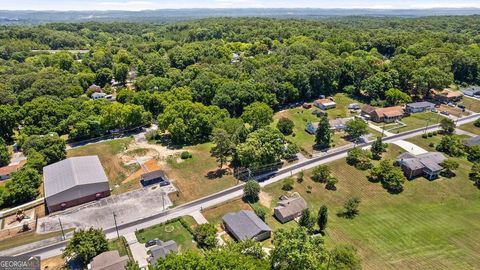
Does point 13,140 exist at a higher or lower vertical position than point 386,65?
lower

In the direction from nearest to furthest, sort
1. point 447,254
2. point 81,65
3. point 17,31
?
point 447,254
point 81,65
point 17,31

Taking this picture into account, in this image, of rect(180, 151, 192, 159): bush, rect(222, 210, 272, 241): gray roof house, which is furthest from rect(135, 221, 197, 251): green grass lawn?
rect(180, 151, 192, 159): bush

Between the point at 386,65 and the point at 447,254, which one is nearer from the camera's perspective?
the point at 447,254

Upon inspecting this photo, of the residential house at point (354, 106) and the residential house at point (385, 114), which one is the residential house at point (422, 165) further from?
the residential house at point (354, 106)

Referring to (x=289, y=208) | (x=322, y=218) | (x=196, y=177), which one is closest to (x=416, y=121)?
(x=289, y=208)

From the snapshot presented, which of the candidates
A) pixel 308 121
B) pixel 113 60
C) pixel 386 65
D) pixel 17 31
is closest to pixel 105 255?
pixel 308 121

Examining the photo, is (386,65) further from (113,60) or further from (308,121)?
(113,60)

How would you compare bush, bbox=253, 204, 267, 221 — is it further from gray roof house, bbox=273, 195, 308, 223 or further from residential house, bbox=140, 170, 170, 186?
residential house, bbox=140, 170, 170, 186
